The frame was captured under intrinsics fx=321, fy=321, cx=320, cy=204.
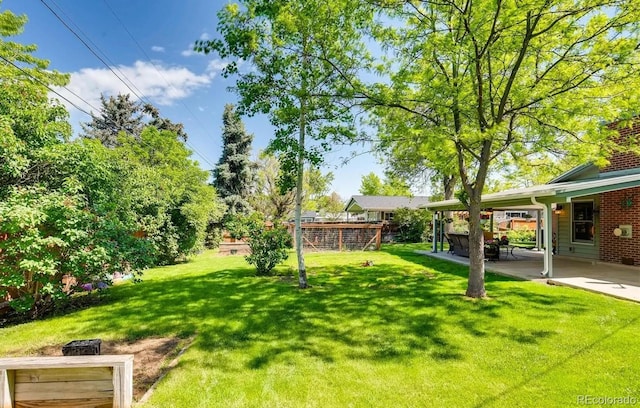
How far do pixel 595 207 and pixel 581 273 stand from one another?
3.72 metres

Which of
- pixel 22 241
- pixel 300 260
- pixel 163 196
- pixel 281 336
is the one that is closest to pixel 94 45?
pixel 163 196

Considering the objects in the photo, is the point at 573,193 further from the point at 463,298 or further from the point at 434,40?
the point at 434,40

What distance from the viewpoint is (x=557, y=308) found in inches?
237

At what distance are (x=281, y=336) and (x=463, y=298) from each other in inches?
164

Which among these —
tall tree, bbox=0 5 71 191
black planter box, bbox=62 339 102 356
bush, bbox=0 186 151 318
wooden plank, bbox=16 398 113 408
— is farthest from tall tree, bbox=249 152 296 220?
wooden plank, bbox=16 398 113 408

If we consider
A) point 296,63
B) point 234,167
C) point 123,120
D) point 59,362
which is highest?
point 123,120

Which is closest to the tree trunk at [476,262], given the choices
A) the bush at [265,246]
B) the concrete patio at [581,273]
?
the concrete patio at [581,273]

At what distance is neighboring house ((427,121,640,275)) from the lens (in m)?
8.30

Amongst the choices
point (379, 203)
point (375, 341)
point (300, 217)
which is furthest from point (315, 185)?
point (375, 341)

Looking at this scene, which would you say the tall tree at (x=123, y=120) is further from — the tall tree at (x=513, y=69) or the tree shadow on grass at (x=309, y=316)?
the tall tree at (x=513, y=69)

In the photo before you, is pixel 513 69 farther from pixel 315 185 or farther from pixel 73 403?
pixel 315 185

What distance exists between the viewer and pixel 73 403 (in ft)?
9.71

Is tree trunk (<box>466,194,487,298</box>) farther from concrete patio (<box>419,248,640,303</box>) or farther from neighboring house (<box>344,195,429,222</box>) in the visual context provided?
neighboring house (<box>344,195,429,222</box>)

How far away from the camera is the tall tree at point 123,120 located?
110 feet
